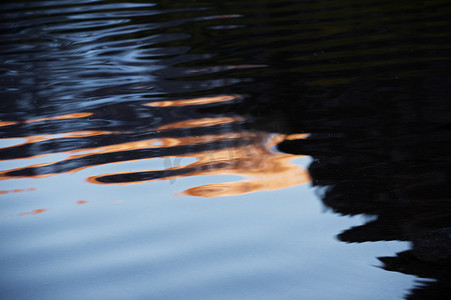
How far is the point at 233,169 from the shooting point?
1.55 metres

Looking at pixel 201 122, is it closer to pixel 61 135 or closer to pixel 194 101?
pixel 194 101

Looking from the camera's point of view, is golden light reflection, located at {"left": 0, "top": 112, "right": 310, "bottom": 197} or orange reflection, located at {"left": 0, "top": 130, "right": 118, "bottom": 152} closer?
golden light reflection, located at {"left": 0, "top": 112, "right": 310, "bottom": 197}

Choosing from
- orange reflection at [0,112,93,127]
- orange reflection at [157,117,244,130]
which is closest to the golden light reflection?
orange reflection at [157,117,244,130]

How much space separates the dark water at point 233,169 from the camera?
107 centimetres

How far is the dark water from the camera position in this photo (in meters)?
1.07

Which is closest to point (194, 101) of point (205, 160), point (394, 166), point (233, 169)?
point (205, 160)

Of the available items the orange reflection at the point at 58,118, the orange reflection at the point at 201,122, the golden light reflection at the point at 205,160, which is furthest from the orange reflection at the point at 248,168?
the orange reflection at the point at 58,118

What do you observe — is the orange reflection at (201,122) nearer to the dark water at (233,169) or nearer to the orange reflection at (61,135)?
the dark water at (233,169)

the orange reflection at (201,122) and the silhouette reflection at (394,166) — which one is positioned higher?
the orange reflection at (201,122)

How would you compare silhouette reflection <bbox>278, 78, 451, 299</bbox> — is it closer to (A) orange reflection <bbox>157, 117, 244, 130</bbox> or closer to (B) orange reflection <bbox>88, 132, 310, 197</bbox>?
(B) orange reflection <bbox>88, 132, 310, 197</bbox>

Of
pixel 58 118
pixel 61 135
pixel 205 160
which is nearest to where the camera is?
pixel 205 160

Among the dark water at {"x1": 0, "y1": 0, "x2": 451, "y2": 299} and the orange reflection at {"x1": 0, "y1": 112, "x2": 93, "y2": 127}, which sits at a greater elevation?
the orange reflection at {"x1": 0, "y1": 112, "x2": 93, "y2": 127}

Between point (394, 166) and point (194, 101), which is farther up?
point (194, 101)

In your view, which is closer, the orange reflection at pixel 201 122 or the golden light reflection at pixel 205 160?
the golden light reflection at pixel 205 160
